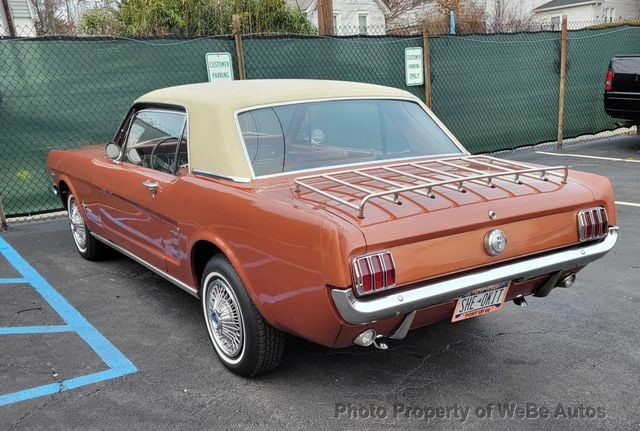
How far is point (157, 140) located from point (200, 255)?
1.14 m

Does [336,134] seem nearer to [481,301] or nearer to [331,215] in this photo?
[331,215]

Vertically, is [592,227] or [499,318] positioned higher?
[592,227]

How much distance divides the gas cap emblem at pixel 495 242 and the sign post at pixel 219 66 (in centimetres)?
565

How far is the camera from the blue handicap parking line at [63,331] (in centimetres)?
327

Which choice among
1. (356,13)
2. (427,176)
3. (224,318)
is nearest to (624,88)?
(427,176)

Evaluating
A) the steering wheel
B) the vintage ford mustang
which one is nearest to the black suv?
the vintage ford mustang

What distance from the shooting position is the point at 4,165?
6941mm

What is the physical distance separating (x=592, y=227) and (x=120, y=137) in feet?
11.8

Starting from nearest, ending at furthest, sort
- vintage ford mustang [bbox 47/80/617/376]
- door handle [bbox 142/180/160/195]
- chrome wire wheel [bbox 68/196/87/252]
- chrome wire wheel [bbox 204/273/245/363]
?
vintage ford mustang [bbox 47/80/617/376] < chrome wire wheel [bbox 204/273/245/363] < door handle [bbox 142/180/160/195] < chrome wire wheel [bbox 68/196/87/252]

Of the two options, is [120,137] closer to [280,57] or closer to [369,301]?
[369,301]

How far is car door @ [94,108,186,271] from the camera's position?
391 cm

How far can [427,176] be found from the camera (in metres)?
3.24

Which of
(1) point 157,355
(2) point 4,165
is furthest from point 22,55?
(1) point 157,355

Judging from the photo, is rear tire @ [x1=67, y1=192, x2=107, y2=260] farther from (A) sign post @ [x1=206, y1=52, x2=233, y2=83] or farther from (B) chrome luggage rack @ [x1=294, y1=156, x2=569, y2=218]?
(B) chrome luggage rack @ [x1=294, y1=156, x2=569, y2=218]
